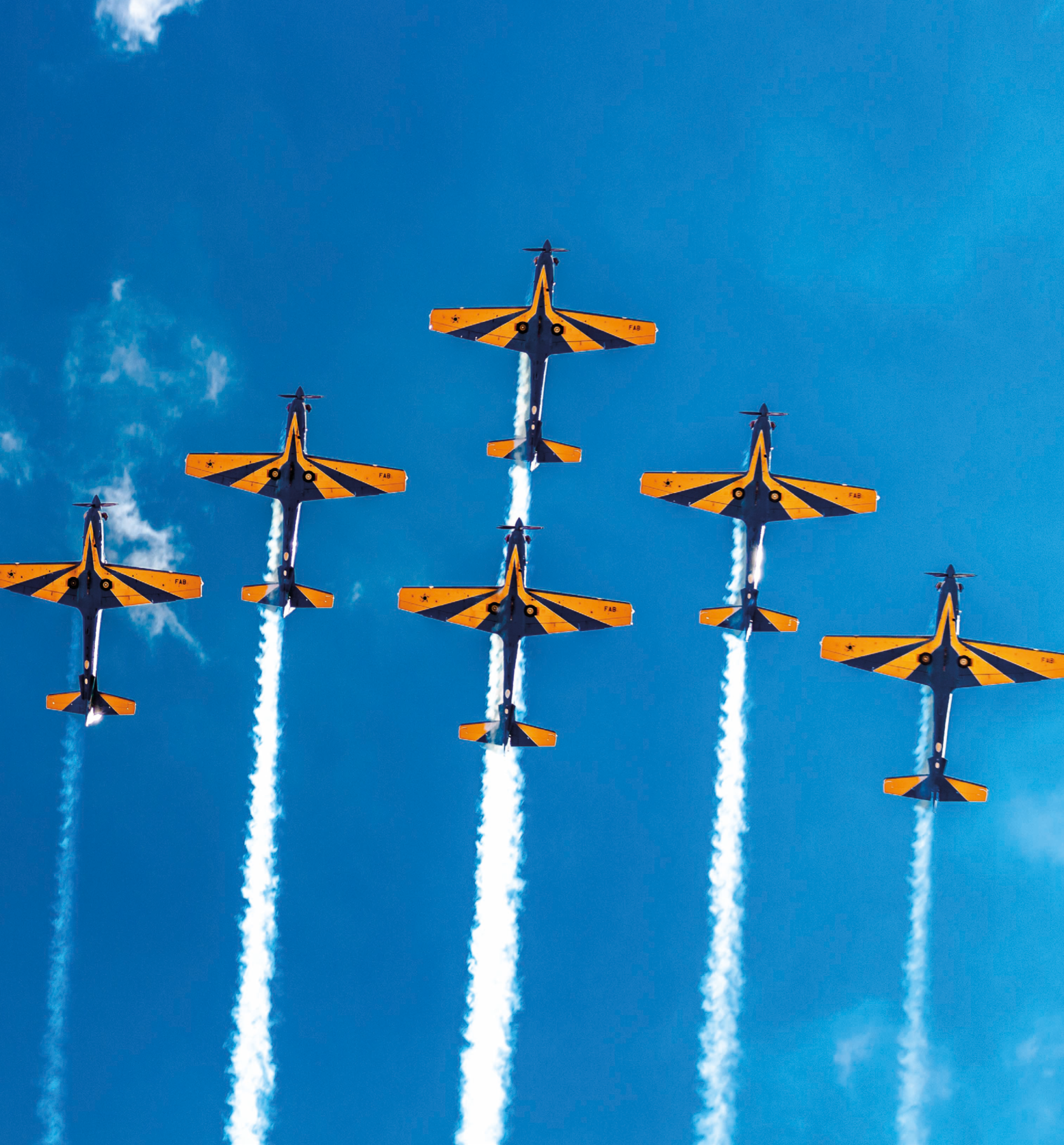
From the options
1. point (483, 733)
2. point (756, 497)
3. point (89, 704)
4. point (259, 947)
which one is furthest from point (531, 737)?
point (89, 704)

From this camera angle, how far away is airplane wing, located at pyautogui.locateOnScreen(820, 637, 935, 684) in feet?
229

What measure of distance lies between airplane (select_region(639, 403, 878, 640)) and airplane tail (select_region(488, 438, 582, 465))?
11.9 feet

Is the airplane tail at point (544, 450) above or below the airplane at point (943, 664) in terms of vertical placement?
above

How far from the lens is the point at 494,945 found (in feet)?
235

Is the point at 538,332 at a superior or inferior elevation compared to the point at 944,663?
superior

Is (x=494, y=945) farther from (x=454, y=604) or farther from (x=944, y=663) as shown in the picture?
(x=944, y=663)

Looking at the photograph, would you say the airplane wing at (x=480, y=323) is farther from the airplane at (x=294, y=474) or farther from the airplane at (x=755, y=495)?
the airplane at (x=755, y=495)

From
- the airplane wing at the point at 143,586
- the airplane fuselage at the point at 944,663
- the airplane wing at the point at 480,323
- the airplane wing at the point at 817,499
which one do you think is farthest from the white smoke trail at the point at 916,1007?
the airplane wing at the point at 143,586

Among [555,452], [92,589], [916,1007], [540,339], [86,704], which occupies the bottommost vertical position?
[916,1007]

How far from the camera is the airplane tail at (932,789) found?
68562 mm

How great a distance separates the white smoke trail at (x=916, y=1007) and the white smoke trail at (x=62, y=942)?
40.2 metres

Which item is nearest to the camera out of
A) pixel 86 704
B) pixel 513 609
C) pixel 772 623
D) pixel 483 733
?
pixel 483 733

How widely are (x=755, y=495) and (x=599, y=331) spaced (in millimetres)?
11084

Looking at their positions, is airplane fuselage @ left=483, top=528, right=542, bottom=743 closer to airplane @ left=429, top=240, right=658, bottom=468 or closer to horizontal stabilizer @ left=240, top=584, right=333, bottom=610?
airplane @ left=429, top=240, right=658, bottom=468
